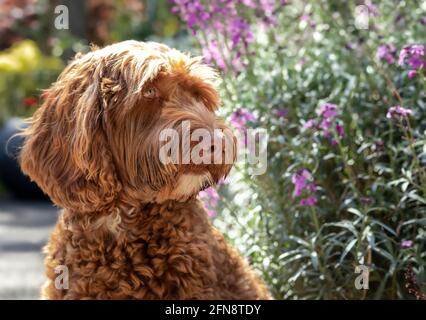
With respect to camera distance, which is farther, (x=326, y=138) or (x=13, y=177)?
(x=13, y=177)

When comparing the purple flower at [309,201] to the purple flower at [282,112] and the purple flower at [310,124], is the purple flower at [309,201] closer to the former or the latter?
the purple flower at [310,124]

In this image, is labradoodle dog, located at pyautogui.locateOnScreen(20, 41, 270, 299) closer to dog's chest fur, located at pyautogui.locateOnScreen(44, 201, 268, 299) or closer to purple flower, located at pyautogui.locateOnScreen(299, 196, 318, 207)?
dog's chest fur, located at pyautogui.locateOnScreen(44, 201, 268, 299)

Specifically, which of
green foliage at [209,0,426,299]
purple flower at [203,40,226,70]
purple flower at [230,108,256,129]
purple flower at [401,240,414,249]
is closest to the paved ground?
green foliage at [209,0,426,299]

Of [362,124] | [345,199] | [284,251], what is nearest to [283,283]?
[284,251]

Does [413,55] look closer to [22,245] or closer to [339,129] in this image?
[339,129]

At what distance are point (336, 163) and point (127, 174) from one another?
169 centimetres

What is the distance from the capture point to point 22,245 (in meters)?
8.83

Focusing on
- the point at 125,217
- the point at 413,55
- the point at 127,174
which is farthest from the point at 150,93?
the point at 413,55

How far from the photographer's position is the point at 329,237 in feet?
15.2

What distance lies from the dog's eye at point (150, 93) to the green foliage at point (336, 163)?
1.27 m

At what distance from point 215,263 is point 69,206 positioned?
2.29ft

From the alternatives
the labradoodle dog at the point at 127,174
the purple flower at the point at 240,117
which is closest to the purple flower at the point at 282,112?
the purple flower at the point at 240,117

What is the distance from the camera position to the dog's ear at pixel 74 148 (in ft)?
11.7

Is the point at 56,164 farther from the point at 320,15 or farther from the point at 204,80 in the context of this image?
the point at 320,15
